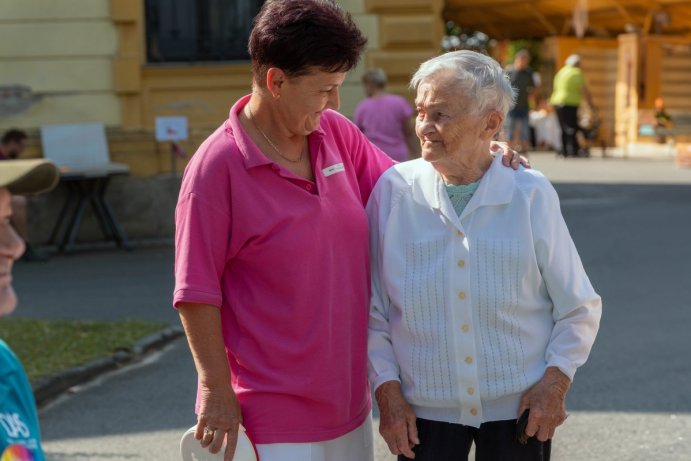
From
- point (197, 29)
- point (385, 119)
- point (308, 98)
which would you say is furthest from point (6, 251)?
point (197, 29)

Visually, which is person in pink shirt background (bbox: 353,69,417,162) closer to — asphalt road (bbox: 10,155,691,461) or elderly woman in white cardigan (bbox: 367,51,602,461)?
Result: asphalt road (bbox: 10,155,691,461)

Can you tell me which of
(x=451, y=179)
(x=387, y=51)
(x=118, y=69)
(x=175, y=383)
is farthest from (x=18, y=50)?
(x=451, y=179)

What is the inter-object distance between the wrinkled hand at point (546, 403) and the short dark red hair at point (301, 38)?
95cm

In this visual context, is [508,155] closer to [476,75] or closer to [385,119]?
[476,75]

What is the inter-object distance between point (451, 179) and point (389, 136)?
26.8 feet

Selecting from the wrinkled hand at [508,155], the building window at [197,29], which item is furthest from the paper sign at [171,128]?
the wrinkled hand at [508,155]

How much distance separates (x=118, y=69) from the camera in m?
13.3

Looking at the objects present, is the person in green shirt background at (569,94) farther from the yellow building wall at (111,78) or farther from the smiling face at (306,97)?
the smiling face at (306,97)

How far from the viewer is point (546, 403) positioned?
130 inches

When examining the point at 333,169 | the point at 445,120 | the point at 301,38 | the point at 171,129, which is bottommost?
the point at 171,129

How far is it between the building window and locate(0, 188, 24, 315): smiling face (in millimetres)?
11487

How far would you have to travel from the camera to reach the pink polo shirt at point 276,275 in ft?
10.2

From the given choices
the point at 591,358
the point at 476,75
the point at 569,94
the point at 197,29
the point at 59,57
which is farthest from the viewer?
the point at 569,94

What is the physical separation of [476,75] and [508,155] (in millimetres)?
289
